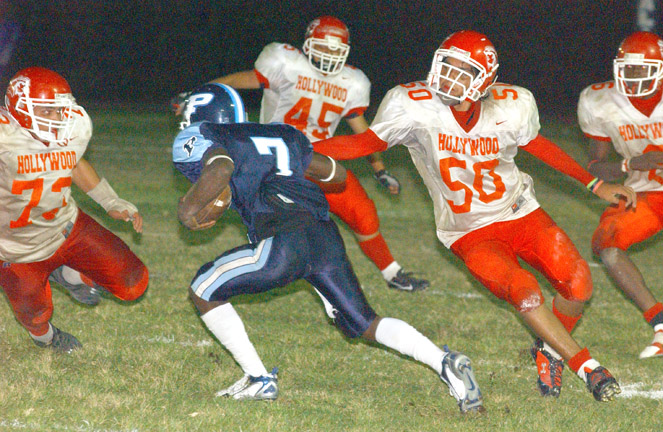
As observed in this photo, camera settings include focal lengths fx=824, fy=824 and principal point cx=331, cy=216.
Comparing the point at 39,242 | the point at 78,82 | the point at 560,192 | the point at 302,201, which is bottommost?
the point at 78,82

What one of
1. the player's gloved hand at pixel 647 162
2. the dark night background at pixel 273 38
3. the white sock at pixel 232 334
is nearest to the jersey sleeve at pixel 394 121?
the white sock at pixel 232 334

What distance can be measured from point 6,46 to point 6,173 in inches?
727

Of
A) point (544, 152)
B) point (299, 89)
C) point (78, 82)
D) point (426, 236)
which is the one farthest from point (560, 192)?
point (78, 82)

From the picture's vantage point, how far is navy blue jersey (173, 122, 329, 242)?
3.45 meters

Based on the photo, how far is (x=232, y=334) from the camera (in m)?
3.66

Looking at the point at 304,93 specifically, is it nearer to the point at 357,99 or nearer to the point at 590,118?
the point at 357,99

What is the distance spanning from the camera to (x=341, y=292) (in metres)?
3.66

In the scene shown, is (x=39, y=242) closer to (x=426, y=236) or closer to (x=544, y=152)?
(x=544, y=152)

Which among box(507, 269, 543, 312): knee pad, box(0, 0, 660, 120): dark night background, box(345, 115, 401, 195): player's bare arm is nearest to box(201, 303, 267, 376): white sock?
box(507, 269, 543, 312): knee pad

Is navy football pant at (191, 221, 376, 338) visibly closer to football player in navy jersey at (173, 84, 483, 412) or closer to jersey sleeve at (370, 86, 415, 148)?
football player in navy jersey at (173, 84, 483, 412)

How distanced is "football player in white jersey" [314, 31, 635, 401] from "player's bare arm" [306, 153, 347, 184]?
305 millimetres

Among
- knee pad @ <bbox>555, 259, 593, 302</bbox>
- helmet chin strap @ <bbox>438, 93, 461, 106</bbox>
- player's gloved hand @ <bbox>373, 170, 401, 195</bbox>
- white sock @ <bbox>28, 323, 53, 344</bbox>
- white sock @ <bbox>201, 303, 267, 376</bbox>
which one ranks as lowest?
white sock @ <bbox>28, 323, 53, 344</bbox>

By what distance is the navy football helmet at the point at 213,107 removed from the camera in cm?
369

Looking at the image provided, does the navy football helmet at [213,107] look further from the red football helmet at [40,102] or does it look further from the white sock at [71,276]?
the white sock at [71,276]
